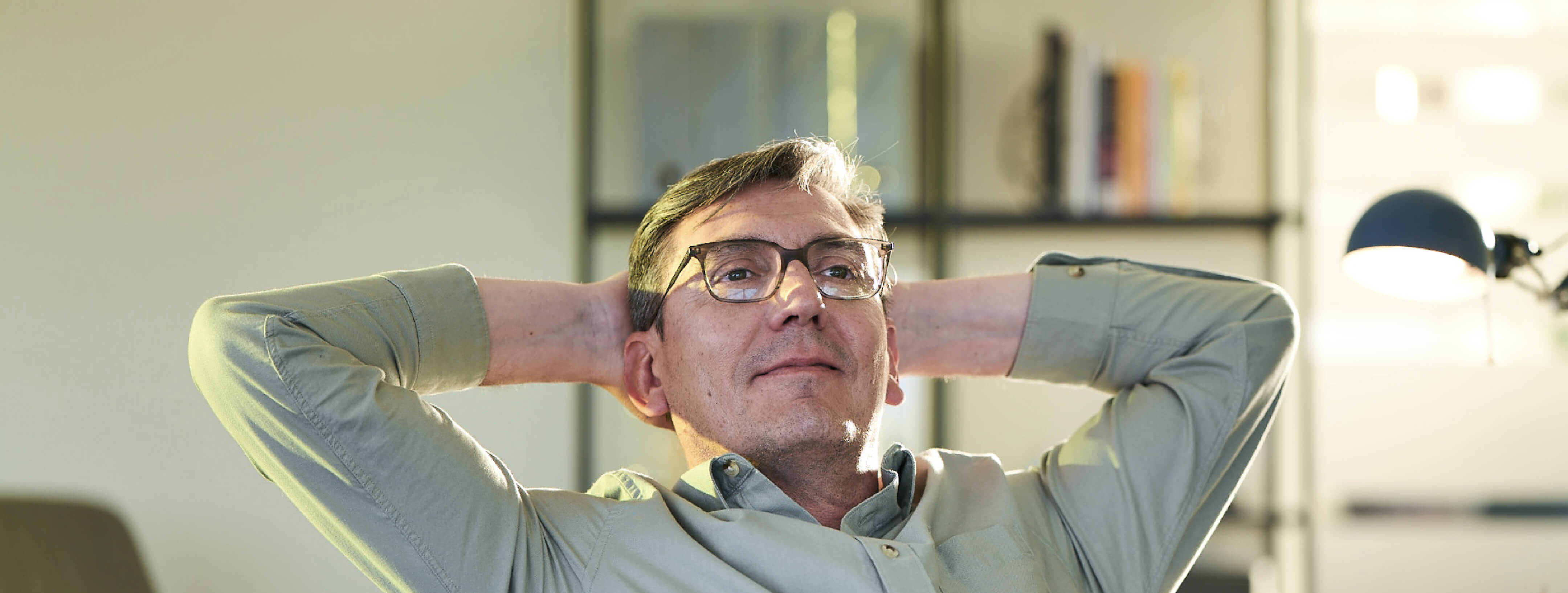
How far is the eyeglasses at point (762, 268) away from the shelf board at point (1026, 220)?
1.14 metres

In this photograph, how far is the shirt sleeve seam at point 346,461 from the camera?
3.87 feet

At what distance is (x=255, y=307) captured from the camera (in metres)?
1.23

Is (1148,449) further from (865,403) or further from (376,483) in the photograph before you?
(376,483)

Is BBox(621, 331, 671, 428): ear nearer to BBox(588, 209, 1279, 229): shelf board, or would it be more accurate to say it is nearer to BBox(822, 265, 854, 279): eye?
BBox(822, 265, 854, 279): eye

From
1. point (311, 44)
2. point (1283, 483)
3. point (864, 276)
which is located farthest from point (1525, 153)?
point (311, 44)

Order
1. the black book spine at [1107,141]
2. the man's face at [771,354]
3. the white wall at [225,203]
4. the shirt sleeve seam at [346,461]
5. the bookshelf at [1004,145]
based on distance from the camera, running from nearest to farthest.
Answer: the shirt sleeve seam at [346,461] < the man's face at [771,354] < the white wall at [225,203] < the black book spine at [1107,141] < the bookshelf at [1004,145]

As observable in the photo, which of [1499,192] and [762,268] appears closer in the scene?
[762,268]

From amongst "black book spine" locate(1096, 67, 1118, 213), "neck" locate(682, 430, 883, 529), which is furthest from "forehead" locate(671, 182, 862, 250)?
"black book spine" locate(1096, 67, 1118, 213)

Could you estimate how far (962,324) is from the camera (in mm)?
1612

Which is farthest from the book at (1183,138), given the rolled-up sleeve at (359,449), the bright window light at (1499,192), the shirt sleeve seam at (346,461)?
the shirt sleeve seam at (346,461)

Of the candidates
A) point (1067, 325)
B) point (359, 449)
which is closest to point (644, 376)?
point (359, 449)

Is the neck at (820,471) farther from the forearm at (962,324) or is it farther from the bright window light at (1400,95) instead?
the bright window light at (1400,95)

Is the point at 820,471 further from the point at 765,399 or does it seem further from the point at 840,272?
the point at 840,272

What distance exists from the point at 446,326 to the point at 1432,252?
1.21 m
